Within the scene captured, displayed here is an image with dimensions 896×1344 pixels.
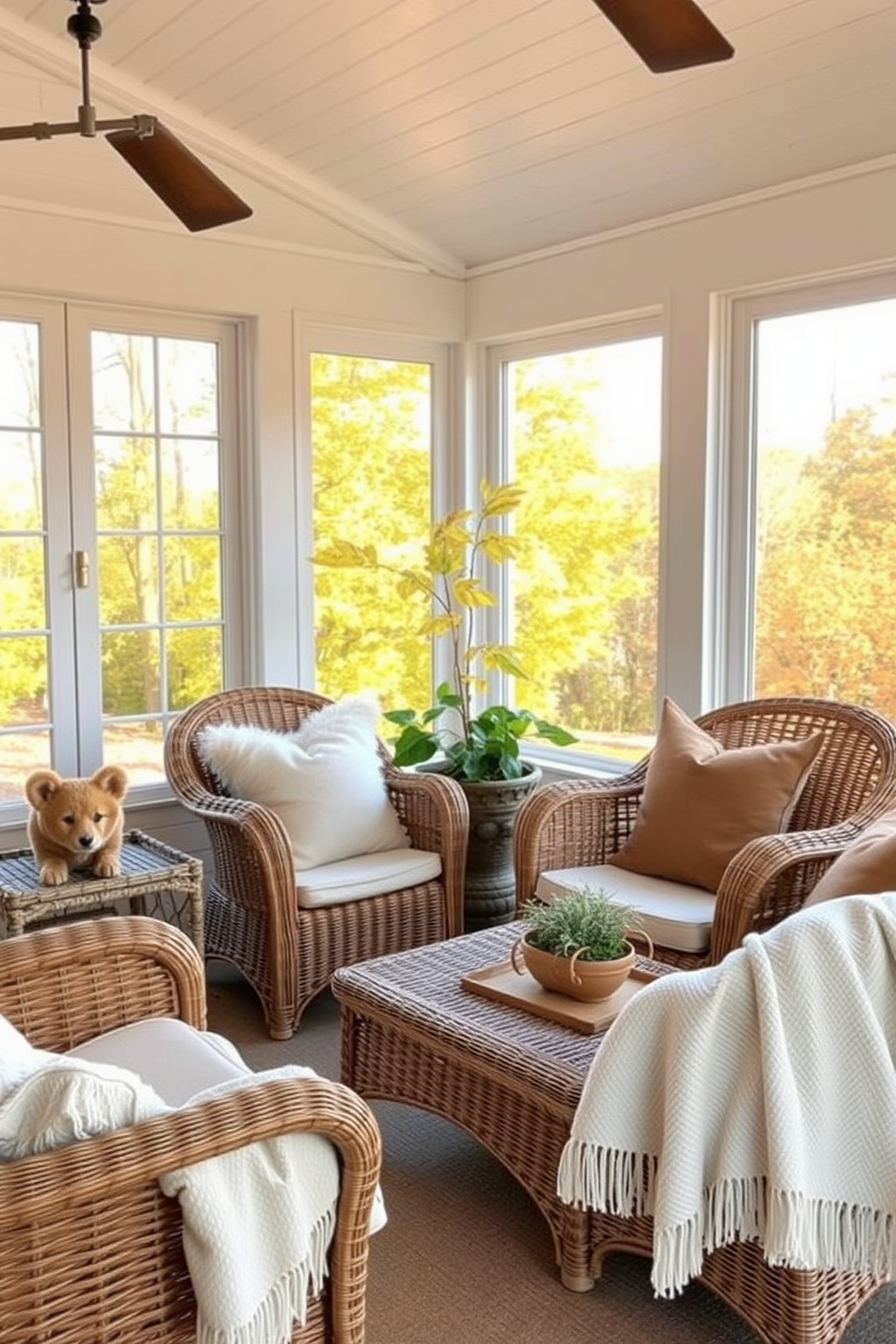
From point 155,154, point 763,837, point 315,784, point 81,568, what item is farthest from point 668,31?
point 81,568

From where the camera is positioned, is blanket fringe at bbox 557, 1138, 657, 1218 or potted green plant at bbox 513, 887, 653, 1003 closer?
blanket fringe at bbox 557, 1138, 657, 1218

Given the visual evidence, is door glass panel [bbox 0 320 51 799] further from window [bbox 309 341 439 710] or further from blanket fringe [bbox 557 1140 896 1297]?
blanket fringe [bbox 557 1140 896 1297]

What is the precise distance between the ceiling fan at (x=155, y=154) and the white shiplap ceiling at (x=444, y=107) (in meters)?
1.14

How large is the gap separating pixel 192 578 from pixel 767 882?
2.31m

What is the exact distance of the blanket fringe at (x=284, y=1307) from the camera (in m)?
1.46

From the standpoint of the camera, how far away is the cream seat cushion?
2.80 m

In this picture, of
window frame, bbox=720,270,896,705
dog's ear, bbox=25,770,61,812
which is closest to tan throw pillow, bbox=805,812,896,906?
window frame, bbox=720,270,896,705

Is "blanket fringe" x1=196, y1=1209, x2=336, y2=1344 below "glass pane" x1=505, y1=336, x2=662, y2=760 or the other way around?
below

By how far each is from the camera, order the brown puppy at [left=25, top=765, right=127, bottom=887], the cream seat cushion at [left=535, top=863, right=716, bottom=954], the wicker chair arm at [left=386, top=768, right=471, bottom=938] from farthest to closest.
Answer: the wicker chair arm at [left=386, top=768, right=471, bottom=938]
the brown puppy at [left=25, top=765, right=127, bottom=887]
the cream seat cushion at [left=535, top=863, right=716, bottom=954]

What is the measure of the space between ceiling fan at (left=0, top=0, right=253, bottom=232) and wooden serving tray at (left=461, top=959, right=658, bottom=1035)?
62.7 inches

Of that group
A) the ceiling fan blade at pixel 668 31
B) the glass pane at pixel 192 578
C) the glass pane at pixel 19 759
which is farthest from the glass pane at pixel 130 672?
the ceiling fan blade at pixel 668 31

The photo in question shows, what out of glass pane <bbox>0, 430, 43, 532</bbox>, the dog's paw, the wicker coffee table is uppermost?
glass pane <bbox>0, 430, 43, 532</bbox>

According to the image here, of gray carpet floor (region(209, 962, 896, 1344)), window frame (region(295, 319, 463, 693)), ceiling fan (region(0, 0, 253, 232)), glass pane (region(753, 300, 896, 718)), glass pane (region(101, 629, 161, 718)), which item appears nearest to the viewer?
ceiling fan (region(0, 0, 253, 232))

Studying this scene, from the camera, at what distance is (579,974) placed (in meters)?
2.32
